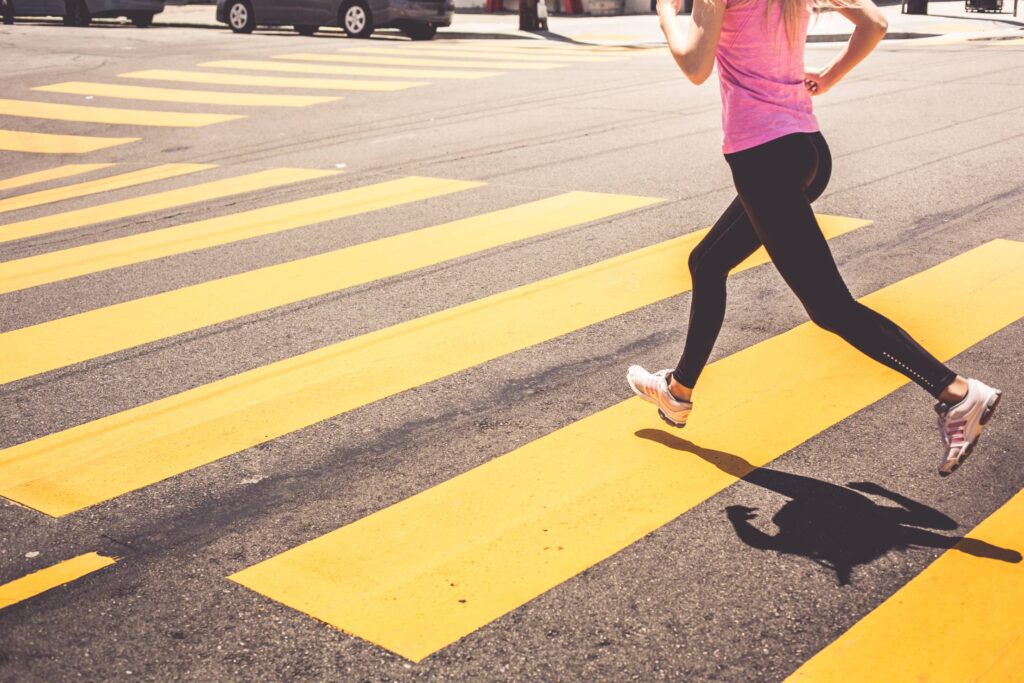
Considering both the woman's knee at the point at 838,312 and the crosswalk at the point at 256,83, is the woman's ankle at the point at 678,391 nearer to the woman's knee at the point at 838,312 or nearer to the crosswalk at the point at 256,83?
the woman's knee at the point at 838,312

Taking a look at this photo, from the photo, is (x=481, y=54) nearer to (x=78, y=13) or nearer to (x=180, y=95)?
(x=180, y=95)

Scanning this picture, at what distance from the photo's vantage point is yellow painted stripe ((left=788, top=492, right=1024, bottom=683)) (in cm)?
299

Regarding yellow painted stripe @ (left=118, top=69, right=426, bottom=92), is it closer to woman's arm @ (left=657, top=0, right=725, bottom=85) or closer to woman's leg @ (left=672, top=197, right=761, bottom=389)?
woman's leg @ (left=672, top=197, right=761, bottom=389)

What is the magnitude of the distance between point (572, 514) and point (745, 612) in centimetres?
78

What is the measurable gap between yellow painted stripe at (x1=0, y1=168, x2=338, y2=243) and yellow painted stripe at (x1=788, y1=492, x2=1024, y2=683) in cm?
680

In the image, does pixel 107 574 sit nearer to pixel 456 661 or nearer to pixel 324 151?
pixel 456 661

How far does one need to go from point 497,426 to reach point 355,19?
2006 cm

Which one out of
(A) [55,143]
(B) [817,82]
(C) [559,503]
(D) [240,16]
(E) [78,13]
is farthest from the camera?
(E) [78,13]

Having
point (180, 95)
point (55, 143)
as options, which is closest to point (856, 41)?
point (55, 143)

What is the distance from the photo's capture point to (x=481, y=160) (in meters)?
10.4

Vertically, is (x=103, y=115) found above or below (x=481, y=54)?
below

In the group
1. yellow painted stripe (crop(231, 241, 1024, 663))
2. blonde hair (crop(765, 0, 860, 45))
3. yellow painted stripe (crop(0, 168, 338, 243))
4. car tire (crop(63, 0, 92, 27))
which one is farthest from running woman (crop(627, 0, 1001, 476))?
car tire (crop(63, 0, 92, 27))

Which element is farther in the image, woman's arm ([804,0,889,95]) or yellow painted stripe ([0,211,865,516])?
yellow painted stripe ([0,211,865,516])

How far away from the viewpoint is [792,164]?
3863 millimetres
